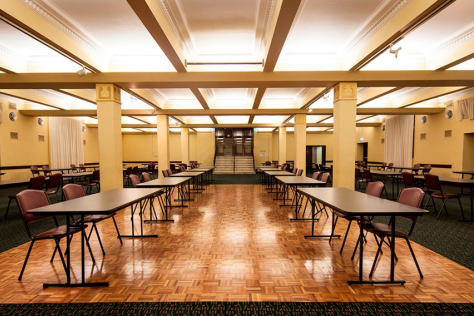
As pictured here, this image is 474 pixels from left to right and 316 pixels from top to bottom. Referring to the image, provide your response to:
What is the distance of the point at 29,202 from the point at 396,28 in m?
6.20

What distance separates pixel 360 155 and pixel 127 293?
19.8 metres

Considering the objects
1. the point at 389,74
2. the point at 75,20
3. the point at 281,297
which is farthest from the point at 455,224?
the point at 75,20

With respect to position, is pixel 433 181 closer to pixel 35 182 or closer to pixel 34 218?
pixel 34 218

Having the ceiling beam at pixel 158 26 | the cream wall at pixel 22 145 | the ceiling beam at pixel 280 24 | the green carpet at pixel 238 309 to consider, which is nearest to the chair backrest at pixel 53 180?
the ceiling beam at pixel 158 26

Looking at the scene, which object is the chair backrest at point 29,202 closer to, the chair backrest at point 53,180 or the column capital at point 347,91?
the chair backrest at point 53,180

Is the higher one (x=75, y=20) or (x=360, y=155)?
(x=75, y=20)

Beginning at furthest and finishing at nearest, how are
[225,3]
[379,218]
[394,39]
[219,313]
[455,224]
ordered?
1. [379,218]
2. [455,224]
3. [394,39]
4. [225,3]
5. [219,313]

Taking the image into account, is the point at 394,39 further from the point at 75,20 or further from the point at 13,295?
the point at 13,295

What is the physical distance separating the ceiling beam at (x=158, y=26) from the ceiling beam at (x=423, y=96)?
884 cm

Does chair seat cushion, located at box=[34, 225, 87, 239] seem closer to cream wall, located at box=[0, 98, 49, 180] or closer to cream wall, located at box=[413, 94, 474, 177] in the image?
cream wall, located at box=[0, 98, 49, 180]

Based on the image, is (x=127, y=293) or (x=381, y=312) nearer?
(x=381, y=312)

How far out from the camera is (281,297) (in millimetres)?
2322

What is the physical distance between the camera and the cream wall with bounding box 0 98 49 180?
9.93m

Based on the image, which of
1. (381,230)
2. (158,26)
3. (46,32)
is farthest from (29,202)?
(381,230)
